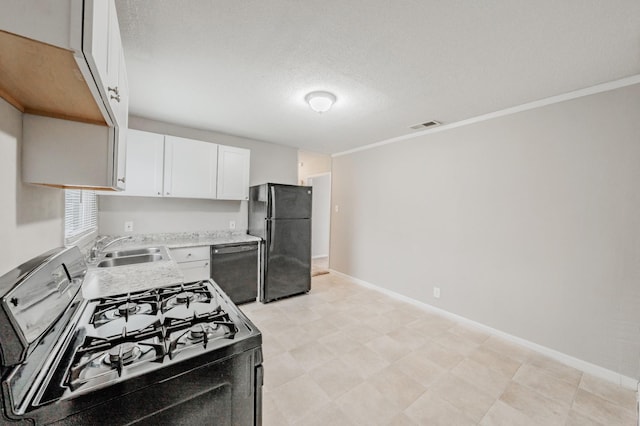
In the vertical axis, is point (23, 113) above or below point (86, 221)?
above

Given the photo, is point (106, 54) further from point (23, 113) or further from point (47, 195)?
point (47, 195)

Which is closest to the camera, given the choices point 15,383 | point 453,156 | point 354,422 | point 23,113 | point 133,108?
point 15,383

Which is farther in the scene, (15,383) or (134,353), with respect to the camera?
(134,353)

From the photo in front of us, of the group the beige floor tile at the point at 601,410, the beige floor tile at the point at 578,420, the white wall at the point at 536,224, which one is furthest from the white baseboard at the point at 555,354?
the beige floor tile at the point at 578,420

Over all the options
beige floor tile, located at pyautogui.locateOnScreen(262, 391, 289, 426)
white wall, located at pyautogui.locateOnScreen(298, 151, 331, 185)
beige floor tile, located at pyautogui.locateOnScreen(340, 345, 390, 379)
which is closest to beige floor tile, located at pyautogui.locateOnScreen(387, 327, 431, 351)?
beige floor tile, located at pyautogui.locateOnScreen(340, 345, 390, 379)

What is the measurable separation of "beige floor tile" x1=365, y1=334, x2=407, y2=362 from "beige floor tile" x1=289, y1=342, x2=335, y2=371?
0.45 metres

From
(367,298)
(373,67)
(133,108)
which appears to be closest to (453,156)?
(373,67)

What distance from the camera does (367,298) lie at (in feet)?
12.4

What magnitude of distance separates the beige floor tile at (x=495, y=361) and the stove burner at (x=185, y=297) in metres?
2.52

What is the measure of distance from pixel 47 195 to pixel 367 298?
3564 millimetres

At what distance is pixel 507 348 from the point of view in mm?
2514

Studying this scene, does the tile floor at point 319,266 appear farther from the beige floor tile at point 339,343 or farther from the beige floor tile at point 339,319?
the beige floor tile at point 339,343

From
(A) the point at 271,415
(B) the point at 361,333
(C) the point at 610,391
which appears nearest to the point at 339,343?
(B) the point at 361,333

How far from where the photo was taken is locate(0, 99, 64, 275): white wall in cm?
92
